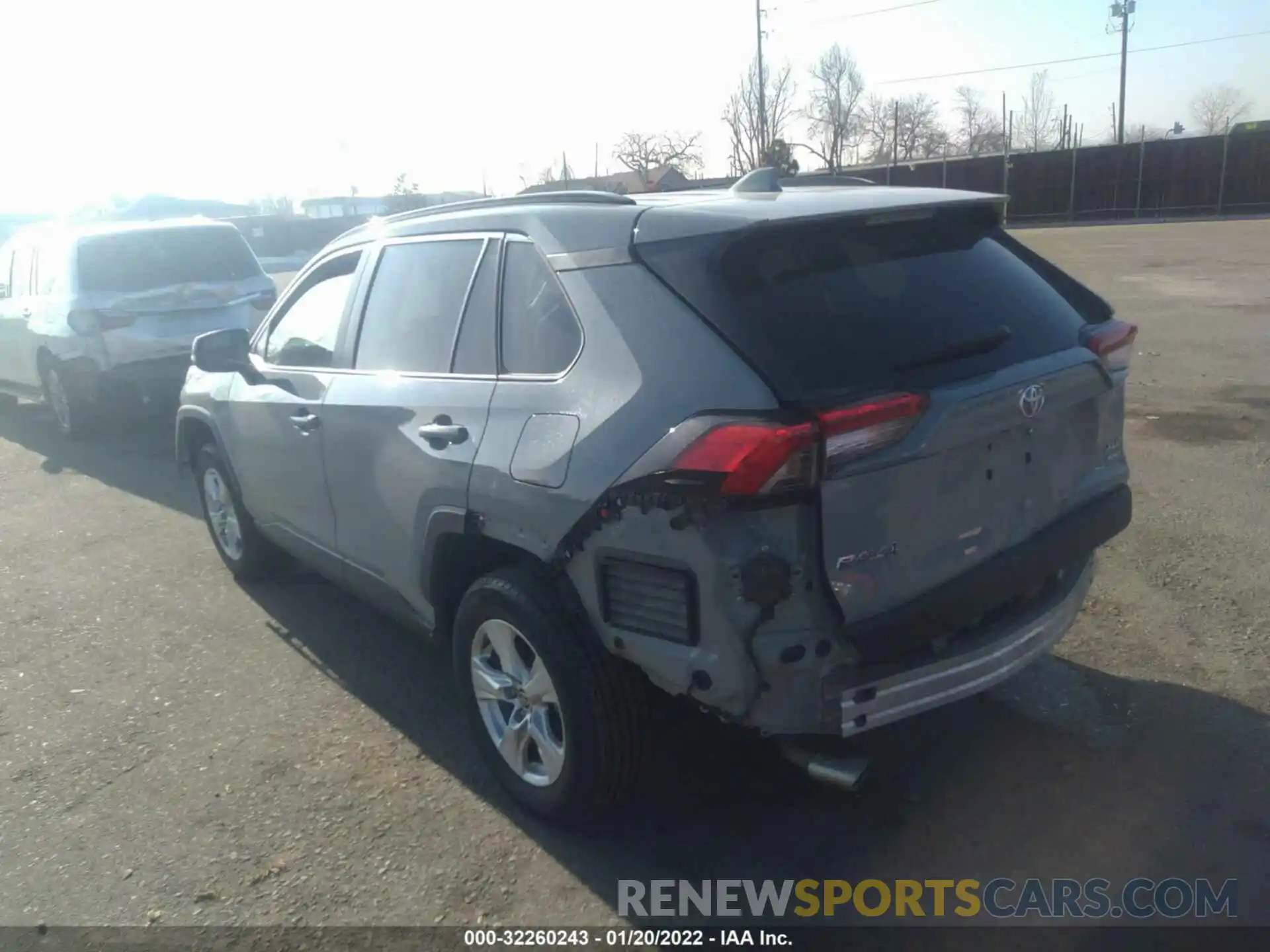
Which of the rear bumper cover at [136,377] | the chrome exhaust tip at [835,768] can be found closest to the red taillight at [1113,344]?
the chrome exhaust tip at [835,768]

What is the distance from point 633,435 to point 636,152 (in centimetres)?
3855

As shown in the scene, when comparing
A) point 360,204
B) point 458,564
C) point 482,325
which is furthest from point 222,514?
point 360,204

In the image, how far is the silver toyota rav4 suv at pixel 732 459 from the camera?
8.62 ft

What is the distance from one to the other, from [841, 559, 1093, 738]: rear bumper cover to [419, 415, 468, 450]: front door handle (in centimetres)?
147

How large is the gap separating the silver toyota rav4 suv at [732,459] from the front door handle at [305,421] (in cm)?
39

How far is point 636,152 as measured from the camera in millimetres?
39406

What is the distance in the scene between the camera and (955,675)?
114 inches

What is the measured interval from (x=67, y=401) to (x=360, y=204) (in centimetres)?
3072

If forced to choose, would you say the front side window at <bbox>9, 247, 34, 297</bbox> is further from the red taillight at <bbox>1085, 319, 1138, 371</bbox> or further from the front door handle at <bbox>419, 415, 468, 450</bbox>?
the red taillight at <bbox>1085, 319, 1138, 371</bbox>

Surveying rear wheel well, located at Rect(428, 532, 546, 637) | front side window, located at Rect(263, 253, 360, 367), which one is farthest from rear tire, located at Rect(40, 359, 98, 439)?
rear wheel well, located at Rect(428, 532, 546, 637)

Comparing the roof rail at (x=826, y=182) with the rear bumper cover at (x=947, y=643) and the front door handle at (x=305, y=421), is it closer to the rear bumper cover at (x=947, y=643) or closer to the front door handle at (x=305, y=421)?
the rear bumper cover at (x=947, y=643)

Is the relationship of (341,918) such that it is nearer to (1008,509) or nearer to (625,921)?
(625,921)

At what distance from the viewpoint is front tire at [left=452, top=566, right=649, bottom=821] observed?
303 centimetres

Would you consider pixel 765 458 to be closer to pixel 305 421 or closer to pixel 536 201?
pixel 536 201
